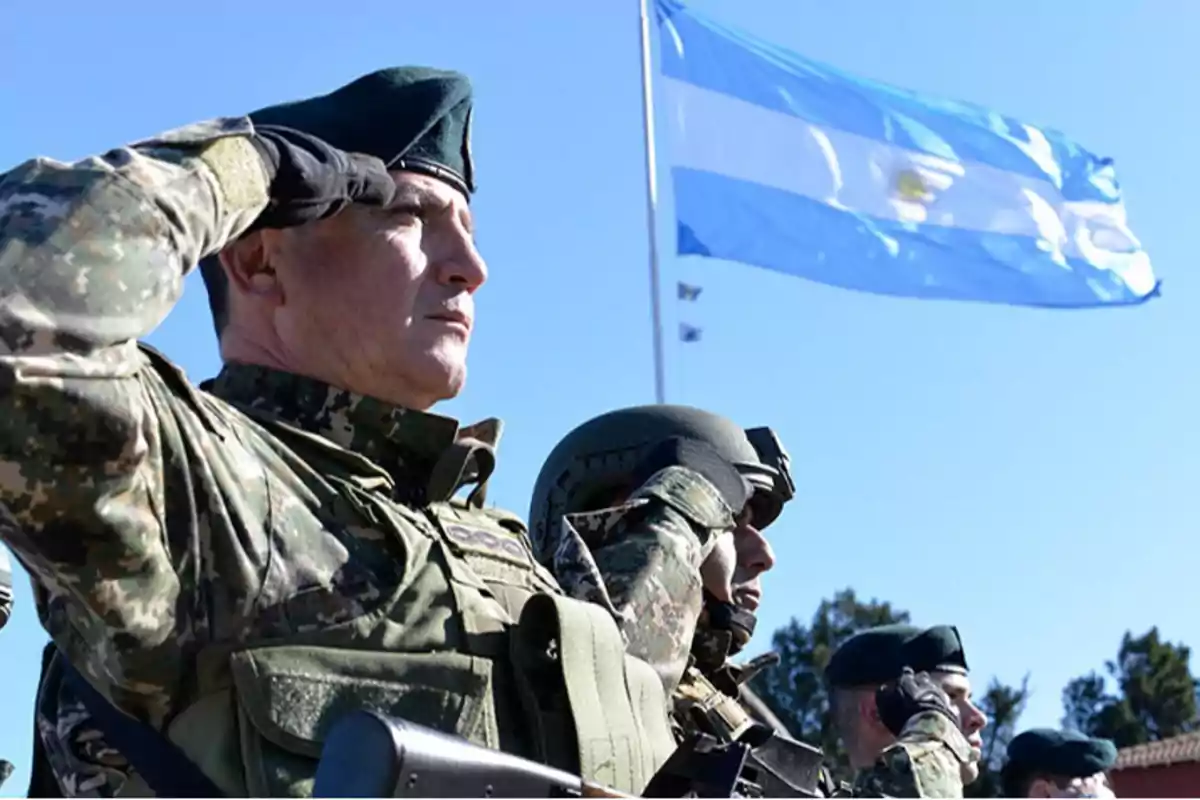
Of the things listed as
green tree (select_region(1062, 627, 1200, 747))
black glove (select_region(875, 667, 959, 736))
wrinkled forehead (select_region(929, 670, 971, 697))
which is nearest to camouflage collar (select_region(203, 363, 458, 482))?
black glove (select_region(875, 667, 959, 736))

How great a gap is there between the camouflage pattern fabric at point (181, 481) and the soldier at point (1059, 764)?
4180 mm

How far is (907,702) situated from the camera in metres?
5.34

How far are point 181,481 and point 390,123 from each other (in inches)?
40.3

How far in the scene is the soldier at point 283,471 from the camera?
7.51 ft

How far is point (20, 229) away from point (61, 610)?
65cm

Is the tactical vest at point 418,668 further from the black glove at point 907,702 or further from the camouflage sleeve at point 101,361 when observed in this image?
the black glove at point 907,702

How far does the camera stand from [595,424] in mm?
4664

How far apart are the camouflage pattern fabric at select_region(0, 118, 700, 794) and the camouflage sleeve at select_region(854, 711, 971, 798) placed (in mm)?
1839

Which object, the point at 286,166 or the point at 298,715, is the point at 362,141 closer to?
the point at 286,166

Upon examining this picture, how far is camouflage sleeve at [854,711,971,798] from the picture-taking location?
15.8ft

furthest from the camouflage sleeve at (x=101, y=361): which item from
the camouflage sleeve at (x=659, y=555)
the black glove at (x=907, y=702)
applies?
the black glove at (x=907, y=702)

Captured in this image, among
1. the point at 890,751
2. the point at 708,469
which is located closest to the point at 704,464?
the point at 708,469

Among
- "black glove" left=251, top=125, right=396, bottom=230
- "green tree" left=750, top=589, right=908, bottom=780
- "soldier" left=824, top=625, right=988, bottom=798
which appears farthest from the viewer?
"green tree" left=750, top=589, right=908, bottom=780

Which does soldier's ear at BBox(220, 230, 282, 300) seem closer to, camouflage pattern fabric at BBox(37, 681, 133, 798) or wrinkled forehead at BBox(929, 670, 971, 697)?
camouflage pattern fabric at BBox(37, 681, 133, 798)
